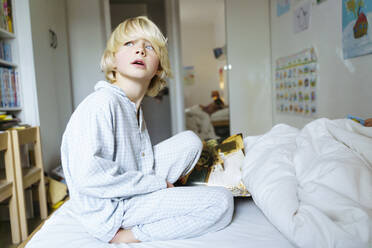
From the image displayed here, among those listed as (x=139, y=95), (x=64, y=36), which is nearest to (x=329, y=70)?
(x=139, y=95)

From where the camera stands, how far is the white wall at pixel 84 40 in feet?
9.21

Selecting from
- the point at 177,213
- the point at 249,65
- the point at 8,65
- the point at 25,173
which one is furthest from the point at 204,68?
the point at 177,213

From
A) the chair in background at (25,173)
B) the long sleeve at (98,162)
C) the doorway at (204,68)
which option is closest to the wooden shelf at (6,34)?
the chair in background at (25,173)

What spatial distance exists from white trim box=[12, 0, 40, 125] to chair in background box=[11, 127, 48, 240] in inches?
11.0

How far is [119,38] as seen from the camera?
1023 millimetres

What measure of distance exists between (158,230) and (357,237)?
0.48 metres

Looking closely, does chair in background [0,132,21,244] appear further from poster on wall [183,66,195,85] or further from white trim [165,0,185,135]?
poster on wall [183,66,195,85]

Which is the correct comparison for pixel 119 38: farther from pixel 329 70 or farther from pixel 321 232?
pixel 329 70

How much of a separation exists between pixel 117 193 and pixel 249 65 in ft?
8.36

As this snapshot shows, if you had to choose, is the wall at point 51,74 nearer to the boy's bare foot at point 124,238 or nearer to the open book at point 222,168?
the open book at point 222,168

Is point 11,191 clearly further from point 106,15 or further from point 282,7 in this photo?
point 282,7

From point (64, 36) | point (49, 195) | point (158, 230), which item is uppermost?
point (64, 36)

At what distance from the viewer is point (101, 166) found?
29.8 inches

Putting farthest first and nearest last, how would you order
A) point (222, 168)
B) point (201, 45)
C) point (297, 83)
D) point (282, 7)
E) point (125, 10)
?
1. point (125, 10)
2. point (201, 45)
3. point (282, 7)
4. point (297, 83)
5. point (222, 168)
